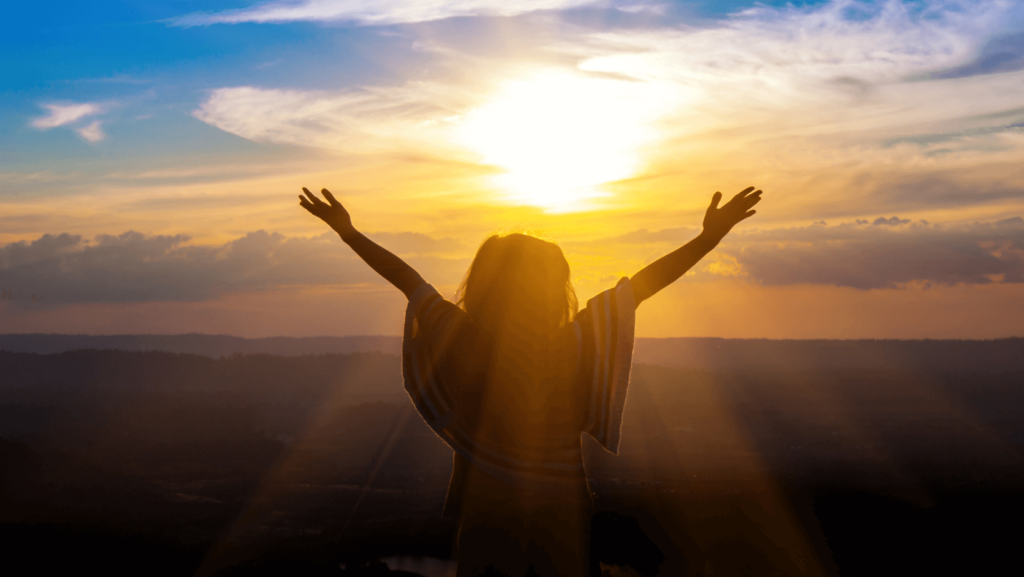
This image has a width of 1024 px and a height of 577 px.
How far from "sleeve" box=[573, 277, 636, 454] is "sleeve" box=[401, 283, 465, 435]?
556 millimetres

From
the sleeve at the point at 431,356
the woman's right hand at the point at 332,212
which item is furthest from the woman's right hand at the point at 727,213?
the woman's right hand at the point at 332,212

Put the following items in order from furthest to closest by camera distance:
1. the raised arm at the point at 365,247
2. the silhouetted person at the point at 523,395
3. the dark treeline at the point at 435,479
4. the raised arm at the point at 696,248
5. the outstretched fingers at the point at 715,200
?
the dark treeline at the point at 435,479
the outstretched fingers at the point at 715,200
the raised arm at the point at 365,247
the raised arm at the point at 696,248
the silhouetted person at the point at 523,395

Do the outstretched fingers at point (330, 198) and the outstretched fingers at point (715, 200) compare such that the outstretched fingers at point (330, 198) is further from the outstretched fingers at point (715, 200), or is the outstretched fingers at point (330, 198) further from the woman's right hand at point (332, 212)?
the outstretched fingers at point (715, 200)

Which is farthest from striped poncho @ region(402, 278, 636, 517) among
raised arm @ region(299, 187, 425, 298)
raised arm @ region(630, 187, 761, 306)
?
raised arm @ region(299, 187, 425, 298)

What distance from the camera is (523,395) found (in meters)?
2.71

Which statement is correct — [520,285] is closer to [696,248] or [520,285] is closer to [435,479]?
[696,248]

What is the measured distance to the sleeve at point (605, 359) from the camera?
2773mm

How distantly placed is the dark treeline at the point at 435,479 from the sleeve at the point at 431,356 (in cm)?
97

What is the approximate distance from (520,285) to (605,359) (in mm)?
481

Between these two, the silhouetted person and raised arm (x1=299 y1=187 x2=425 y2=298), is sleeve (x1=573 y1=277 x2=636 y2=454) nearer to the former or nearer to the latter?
the silhouetted person

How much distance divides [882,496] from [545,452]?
63.6 m

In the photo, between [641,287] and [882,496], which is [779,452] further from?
[641,287]

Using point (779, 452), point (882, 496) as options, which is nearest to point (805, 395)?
point (779, 452)

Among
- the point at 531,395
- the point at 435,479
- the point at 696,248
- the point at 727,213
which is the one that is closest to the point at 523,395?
the point at 531,395
